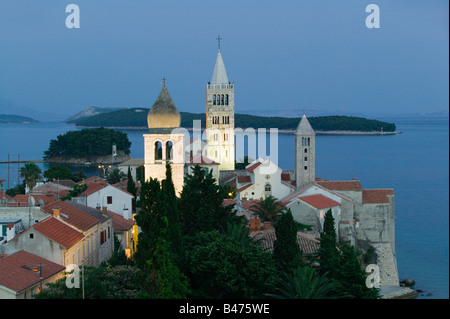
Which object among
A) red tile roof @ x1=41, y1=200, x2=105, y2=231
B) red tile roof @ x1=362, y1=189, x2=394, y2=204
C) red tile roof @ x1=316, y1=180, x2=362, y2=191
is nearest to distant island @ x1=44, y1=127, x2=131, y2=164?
red tile roof @ x1=362, y1=189, x2=394, y2=204

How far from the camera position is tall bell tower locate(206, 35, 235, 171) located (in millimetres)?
64312

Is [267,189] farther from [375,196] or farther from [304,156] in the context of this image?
[375,196]

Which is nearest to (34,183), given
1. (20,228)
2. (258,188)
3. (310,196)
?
(258,188)

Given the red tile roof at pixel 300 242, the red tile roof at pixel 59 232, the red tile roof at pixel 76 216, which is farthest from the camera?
the red tile roof at pixel 300 242

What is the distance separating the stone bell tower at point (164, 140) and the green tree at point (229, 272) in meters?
8.53

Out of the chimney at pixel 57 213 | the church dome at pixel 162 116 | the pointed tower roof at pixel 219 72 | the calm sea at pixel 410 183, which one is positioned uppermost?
the pointed tower roof at pixel 219 72

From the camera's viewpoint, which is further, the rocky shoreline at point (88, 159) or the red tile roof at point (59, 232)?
the rocky shoreline at point (88, 159)

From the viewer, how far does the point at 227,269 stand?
16.1 meters

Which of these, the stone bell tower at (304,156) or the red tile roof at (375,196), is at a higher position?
the stone bell tower at (304,156)

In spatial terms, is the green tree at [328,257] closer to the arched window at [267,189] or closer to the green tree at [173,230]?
the green tree at [173,230]

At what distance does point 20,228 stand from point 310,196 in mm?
16439

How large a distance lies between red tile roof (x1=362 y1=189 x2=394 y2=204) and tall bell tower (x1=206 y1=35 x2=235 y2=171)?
27350 millimetres

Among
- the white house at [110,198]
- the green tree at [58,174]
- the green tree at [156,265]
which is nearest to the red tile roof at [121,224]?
the white house at [110,198]

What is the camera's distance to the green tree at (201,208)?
21438 mm
